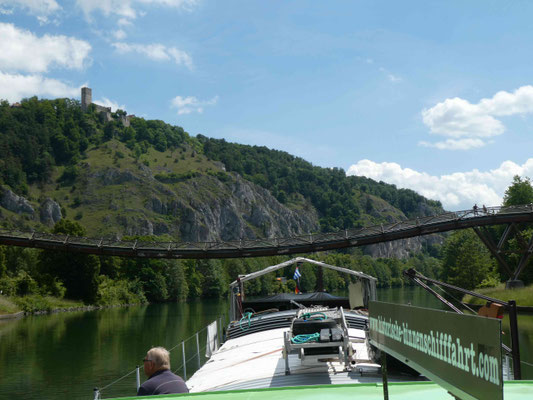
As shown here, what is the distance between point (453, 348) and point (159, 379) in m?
3.69

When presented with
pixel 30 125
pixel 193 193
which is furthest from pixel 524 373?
pixel 30 125

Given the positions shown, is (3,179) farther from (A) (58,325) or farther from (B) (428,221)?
(B) (428,221)

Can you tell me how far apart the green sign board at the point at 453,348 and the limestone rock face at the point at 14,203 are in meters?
138

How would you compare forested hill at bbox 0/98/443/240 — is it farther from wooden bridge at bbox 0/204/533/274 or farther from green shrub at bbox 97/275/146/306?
wooden bridge at bbox 0/204/533/274

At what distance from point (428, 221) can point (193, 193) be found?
5434 inches

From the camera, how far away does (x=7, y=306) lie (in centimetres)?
4547

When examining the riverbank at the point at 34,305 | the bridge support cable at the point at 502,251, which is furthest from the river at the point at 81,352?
the bridge support cable at the point at 502,251

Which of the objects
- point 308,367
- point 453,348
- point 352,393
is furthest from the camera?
point 308,367

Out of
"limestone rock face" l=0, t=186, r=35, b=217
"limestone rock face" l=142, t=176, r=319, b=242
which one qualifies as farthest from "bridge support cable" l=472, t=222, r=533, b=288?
"limestone rock face" l=142, t=176, r=319, b=242

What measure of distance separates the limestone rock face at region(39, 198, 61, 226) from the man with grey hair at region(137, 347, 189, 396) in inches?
5216

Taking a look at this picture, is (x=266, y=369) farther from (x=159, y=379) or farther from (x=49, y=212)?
(x=49, y=212)

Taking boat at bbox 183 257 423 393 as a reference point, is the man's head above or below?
A: above

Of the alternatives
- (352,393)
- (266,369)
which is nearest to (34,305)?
(266,369)

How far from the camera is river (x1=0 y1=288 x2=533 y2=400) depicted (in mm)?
18000
